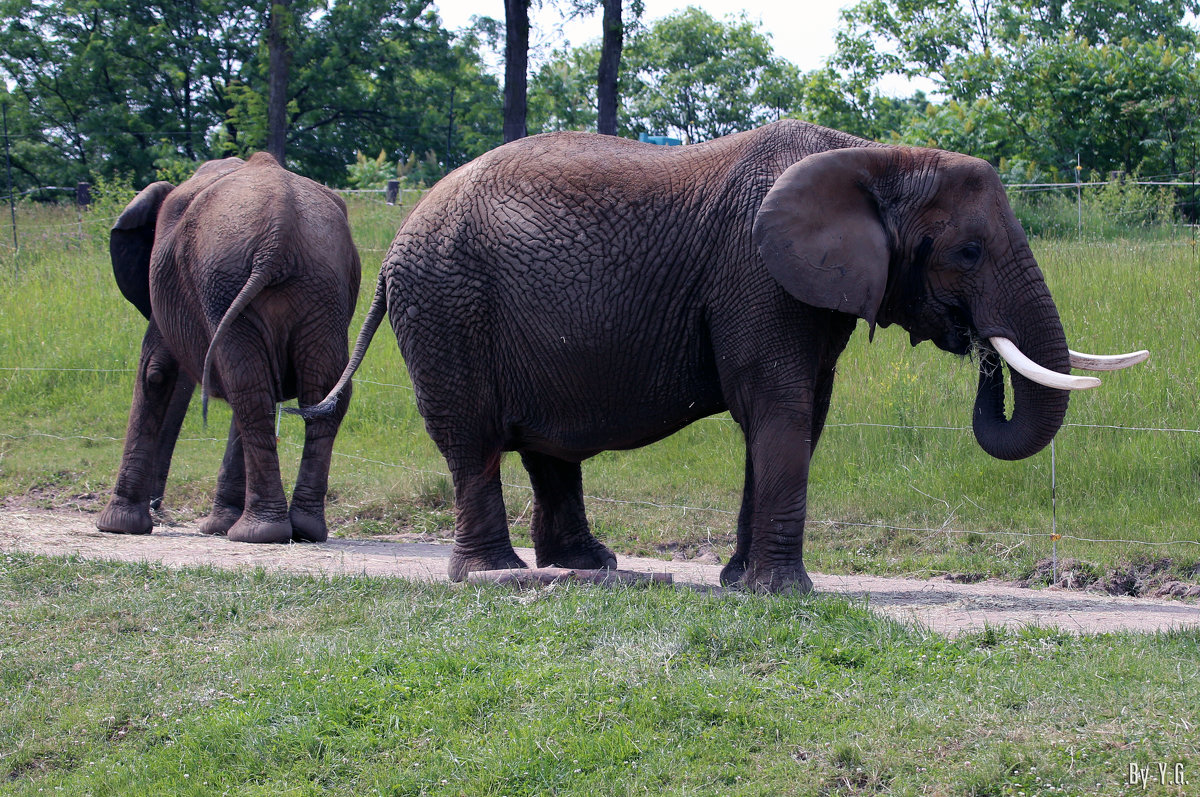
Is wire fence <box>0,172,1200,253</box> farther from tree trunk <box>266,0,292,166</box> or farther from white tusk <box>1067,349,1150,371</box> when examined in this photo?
A: white tusk <box>1067,349,1150,371</box>

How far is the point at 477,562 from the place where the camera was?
756cm

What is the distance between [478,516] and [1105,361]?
3.62m

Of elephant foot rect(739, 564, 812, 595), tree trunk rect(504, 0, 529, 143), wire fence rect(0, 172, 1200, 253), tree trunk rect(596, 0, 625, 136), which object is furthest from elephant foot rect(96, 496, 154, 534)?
tree trunk rect(596, 0, 625, 136)

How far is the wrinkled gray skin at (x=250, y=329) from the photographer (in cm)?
919

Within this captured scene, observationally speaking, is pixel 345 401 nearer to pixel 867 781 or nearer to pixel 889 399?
pixel 889 399

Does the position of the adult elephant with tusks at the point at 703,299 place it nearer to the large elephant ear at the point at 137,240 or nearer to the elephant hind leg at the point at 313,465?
the elephant hind leg at the point at 313,465

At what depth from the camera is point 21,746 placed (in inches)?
205

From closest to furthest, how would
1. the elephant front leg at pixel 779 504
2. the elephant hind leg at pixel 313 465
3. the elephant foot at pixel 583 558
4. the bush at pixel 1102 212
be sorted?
the elephant front leg at pixel 779 504 → the elephant foot at pixel 583 558 → the elephant hind leg at pixel 313 465 → the bush at pixel 1102 212

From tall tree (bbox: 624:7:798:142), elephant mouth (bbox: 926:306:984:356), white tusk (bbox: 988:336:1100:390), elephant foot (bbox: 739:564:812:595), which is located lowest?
elephant foot (bbox: 739:564:812:595)

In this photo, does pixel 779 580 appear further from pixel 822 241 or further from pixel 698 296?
pixel 822 241

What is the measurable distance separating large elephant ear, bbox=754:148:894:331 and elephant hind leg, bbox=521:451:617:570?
2.25m

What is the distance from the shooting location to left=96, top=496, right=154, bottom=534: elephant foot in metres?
9.88

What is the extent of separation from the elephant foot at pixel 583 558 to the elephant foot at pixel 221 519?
316cm

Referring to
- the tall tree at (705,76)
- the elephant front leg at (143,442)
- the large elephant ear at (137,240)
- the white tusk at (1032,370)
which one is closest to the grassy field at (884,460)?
the elephant front leg at (143,442)
